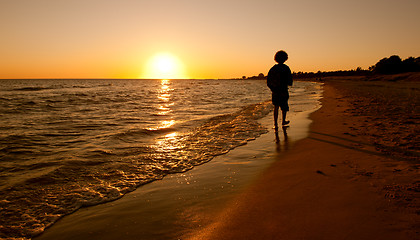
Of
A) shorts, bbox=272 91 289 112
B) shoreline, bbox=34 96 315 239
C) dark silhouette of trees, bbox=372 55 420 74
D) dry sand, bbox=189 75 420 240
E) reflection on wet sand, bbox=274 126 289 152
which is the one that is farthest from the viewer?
dark silhouette of trees, bbox=372 55 420 74

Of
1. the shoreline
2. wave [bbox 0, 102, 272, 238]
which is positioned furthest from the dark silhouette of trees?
the shoreline

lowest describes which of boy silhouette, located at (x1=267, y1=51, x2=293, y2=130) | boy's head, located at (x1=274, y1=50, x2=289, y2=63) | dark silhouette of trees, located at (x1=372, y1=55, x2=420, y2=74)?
boy silhouette, located at (x1=267, y1=51, x2=293, y2=130)

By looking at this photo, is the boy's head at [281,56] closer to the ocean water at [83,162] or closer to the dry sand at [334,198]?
the ocean water at [83,162]

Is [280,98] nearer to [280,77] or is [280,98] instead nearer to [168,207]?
[280,77]

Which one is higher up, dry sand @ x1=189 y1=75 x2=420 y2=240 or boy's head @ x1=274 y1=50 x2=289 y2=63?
boy's head @ x1=274 y1=50 x2=289 y2=63

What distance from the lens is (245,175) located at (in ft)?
11.1

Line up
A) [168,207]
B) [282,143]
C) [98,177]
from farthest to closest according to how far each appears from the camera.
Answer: [282,143] < [98,177] < [168,207]

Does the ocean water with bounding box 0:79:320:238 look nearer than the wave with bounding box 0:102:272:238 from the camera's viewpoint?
No

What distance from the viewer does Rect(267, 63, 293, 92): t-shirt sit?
6.64 meters

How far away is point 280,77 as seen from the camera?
6652 millimetres

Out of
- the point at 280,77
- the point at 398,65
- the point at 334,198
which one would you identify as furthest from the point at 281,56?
A: the point at 398,65

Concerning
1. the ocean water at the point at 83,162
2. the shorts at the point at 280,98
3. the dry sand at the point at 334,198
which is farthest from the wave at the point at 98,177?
the dry sand at the point at 334,198

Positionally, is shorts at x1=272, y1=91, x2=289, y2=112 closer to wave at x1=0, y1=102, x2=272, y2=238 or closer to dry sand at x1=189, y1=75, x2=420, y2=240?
wave at x1=0, y1=102, x2=272, y2=238

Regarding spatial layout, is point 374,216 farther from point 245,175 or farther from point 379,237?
point 245,175
